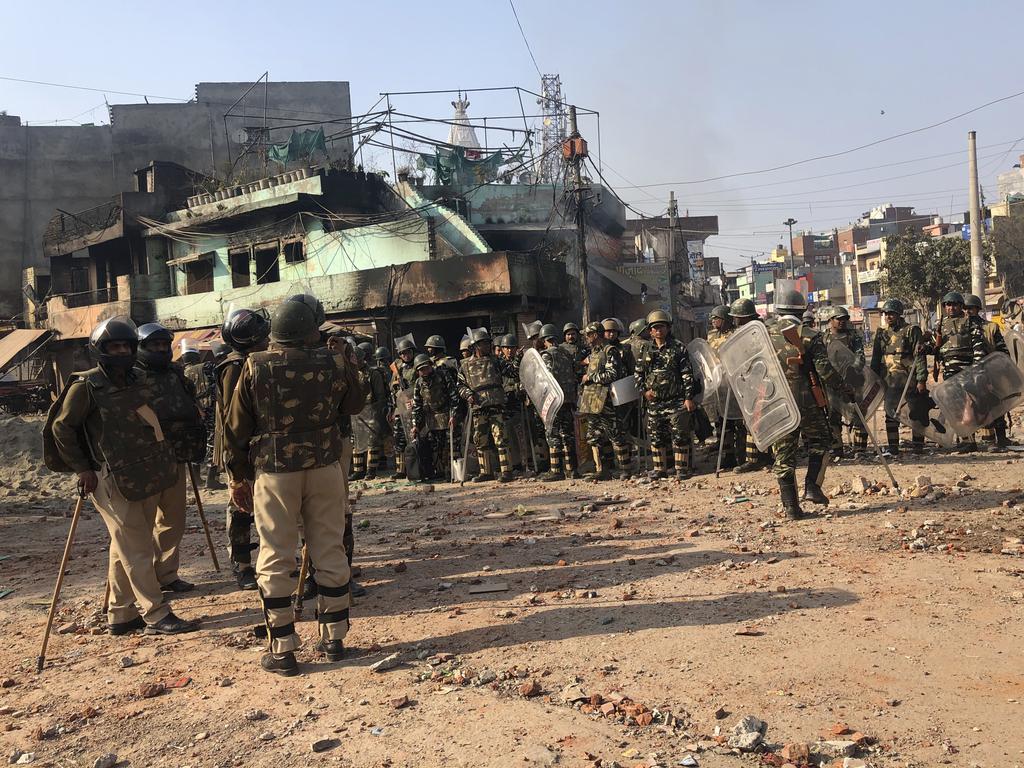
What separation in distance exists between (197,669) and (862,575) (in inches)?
159

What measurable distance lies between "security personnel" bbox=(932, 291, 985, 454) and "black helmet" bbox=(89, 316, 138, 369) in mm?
8162

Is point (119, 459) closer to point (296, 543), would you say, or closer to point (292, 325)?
point (296, 543)

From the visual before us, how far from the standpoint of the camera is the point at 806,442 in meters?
7.53

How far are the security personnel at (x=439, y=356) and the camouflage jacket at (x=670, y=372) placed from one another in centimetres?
279

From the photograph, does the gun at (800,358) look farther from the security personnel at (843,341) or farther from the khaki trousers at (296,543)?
the khaki trousers at (296,543)

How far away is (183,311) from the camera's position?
29.8 meters

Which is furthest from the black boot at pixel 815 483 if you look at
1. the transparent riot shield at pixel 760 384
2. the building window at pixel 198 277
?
the building window at pixel 198 277

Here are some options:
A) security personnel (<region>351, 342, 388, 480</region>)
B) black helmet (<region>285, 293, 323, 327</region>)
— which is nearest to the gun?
black helmet (<region>285, 293, 323, 327</region>)

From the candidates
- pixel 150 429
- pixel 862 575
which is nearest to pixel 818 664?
pixel 862 575

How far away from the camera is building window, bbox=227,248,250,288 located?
1160 inches

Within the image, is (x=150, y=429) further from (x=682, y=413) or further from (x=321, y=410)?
(x=682, y=413)

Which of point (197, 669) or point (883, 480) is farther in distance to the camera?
point (883, 480)

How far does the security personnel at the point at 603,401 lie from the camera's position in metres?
9.97

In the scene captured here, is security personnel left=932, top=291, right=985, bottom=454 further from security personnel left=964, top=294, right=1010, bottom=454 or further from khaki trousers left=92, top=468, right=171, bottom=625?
khaki trousers left=92, top=468, right=171, bottom=625
